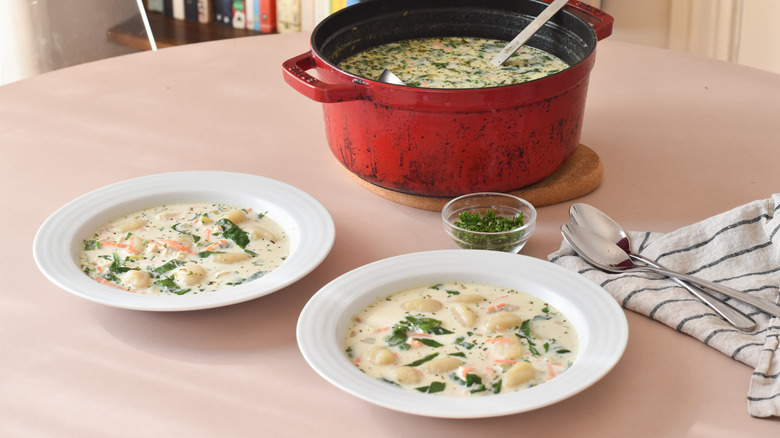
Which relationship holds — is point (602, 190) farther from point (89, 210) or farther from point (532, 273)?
point (89, 210)

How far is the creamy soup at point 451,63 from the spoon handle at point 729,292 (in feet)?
1.31

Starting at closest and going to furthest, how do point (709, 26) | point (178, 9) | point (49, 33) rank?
point (49, 33) → point (709, 26) → point (178, 9)

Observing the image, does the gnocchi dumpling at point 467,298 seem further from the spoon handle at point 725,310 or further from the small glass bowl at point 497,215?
the spoon handle at point 725,310

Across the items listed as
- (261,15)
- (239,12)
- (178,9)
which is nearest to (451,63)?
(261,15)

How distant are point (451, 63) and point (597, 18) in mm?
243

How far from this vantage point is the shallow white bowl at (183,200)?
0.96 meters

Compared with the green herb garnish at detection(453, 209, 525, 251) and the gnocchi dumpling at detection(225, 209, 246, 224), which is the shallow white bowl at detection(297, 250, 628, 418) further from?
the gnocchi dumpling at detection(225, 209, 246, 224)

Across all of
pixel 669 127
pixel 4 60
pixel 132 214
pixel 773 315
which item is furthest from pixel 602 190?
pixel 4 60

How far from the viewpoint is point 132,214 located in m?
1.17

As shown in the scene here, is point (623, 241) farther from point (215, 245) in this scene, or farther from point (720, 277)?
point (215, 245)

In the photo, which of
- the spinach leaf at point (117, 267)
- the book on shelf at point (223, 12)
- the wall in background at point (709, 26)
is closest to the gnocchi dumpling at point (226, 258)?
the spinach leaf at point (117, 267)

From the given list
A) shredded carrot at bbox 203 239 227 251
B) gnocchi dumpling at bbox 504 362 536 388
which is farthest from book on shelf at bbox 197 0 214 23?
gnocchi dumpling at bbox 504 362 536 388

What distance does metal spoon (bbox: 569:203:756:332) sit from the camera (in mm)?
956

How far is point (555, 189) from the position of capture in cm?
124
